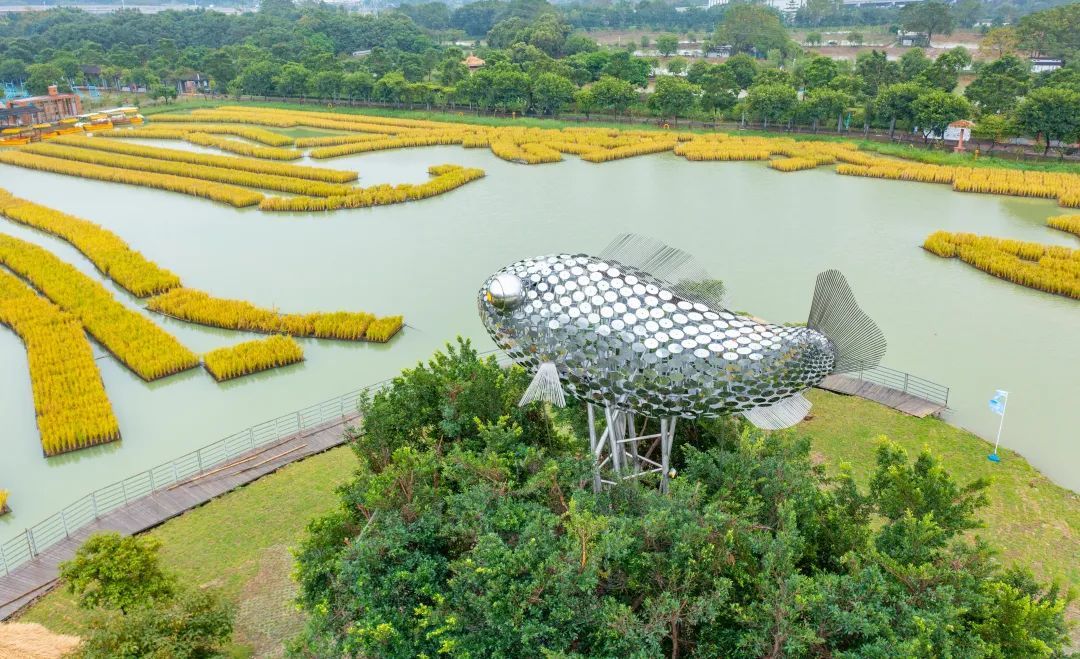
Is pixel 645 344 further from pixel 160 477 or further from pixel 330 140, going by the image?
pixel 330 140

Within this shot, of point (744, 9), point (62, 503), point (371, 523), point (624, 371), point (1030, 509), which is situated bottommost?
point (62, 503)

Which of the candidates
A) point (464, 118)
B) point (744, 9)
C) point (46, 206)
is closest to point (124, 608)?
point (46, 206)

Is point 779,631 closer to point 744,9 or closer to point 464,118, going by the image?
point 464,118

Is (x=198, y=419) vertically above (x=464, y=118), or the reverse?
(x=464, y=118)

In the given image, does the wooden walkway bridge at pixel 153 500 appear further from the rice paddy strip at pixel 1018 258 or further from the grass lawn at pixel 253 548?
the rice paddy strip at pixel 1018 258

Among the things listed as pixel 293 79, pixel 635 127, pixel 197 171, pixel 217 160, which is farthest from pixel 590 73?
pixel 197 171

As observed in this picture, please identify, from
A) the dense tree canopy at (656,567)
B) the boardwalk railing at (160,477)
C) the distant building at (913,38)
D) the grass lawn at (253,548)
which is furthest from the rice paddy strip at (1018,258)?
the distant building at (913,38)

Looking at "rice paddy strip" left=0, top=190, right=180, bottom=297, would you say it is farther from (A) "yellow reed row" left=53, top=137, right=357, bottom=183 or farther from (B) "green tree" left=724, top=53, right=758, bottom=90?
(B) "green tree" left=724, top=53, right=758, bottom=90
